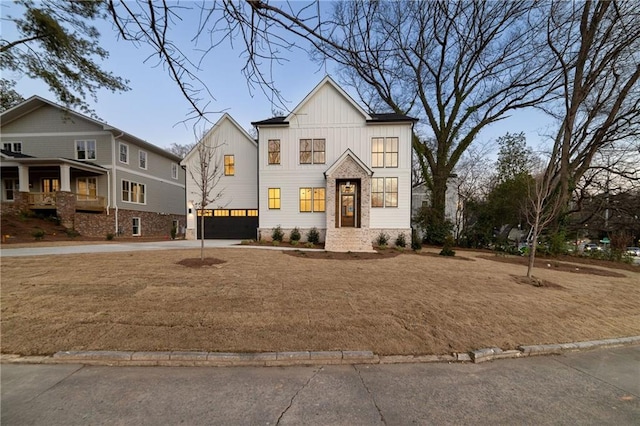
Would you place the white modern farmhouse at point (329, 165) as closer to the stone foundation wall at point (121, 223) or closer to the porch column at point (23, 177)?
the stone foundation wall at point (121, 223)

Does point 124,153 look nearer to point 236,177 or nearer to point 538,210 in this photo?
point 236,177

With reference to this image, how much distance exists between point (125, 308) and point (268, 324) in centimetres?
275

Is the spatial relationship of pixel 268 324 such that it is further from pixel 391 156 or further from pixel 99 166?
pixel 99 166

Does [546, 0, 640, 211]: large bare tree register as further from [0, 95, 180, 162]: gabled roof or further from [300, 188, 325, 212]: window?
[0, 95, 180, 162]: gabled roof

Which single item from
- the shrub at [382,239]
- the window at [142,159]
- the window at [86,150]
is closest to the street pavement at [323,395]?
the shrub at [382,239]

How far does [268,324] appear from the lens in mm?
4254

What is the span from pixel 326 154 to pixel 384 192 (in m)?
4.64

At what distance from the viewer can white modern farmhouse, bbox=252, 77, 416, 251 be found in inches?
653

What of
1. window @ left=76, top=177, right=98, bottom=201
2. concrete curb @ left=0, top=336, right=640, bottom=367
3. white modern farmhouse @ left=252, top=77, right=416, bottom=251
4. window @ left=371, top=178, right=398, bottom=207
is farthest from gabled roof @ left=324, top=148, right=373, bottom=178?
window @ left=76, top=177, right=98, bottom=201

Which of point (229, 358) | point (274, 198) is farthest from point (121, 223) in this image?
point (229, 358)

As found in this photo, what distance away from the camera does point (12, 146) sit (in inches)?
790

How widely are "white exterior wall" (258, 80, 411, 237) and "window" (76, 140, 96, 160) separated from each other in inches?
560

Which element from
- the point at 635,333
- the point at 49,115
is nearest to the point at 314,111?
the point at 635,333

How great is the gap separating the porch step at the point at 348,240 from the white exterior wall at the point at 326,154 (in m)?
1.56
